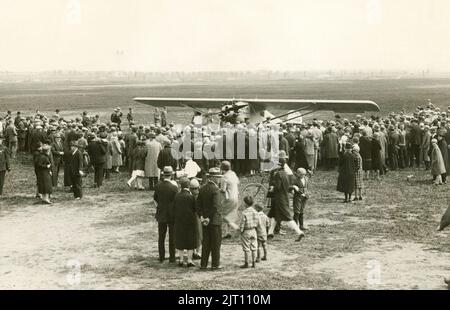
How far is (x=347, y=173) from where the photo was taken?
47.5 feet

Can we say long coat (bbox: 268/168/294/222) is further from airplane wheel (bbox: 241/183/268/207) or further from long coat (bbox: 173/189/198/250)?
airplane wheel (bbox: 241/183/268/207)

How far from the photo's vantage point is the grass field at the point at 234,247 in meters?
8.89

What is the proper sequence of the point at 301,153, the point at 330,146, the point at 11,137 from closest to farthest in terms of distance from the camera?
the point at 301,153 → the point at 330,146 → the point at 11,137

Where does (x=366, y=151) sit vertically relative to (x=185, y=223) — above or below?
above

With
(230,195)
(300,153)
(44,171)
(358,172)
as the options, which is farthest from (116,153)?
(230,195)

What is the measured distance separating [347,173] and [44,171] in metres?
7.98

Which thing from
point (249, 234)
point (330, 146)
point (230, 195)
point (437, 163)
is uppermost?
point (330, 146)

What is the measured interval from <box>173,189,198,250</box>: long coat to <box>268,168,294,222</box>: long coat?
209 centimetres

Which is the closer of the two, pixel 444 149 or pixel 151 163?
pixel 151 163

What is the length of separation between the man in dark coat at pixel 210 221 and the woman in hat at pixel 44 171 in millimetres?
6438

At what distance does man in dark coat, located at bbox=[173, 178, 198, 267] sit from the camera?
9703mm

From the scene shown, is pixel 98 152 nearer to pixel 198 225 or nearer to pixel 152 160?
pixel 152 160

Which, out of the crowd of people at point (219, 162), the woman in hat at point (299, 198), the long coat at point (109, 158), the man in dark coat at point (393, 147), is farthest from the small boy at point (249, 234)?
the man in dark coat at point (393, 147)
